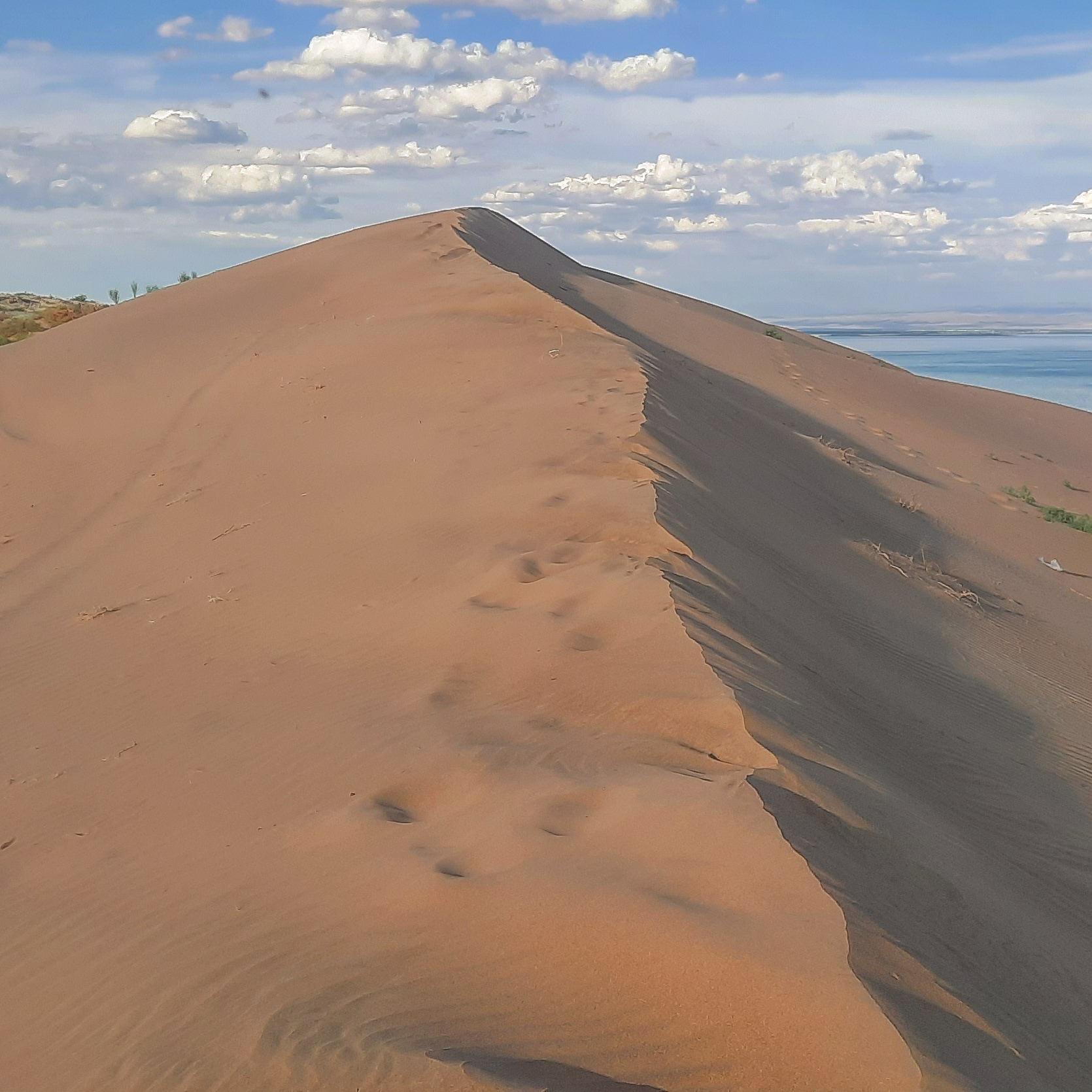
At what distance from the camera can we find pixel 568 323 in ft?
47.5

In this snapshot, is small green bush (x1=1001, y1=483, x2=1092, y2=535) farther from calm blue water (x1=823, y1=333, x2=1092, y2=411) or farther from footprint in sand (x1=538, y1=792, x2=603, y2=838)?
calm blue water (x1=823, y1=333, x2=1092, y2=411)

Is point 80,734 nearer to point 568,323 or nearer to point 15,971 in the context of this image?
point 15,971

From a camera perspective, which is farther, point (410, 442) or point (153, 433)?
point (153, 433)

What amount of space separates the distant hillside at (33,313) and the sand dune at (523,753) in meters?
13.5

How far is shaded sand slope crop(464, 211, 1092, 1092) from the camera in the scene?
144 inches

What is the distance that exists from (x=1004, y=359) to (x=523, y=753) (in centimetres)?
6228

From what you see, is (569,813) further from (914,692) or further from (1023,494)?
(1023,494)

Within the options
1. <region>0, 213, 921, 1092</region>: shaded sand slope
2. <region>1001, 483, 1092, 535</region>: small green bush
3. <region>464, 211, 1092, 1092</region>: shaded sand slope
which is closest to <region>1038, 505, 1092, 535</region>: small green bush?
<region>1001, 483, 1092, 535</region>: small green bush

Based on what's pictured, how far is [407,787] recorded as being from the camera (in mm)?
4742

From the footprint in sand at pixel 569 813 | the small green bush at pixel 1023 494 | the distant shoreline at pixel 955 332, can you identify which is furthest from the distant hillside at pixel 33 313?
the distant shoreline at pixel 955 332

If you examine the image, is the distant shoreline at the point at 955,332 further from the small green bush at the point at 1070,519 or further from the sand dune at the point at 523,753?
the sand dune at the point at 523,753

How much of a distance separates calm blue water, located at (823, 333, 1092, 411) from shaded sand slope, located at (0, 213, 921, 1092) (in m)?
26.7

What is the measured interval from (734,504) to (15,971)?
6561 millimetres

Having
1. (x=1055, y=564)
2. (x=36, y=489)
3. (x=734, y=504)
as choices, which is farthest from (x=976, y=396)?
(x=36, y=489)
